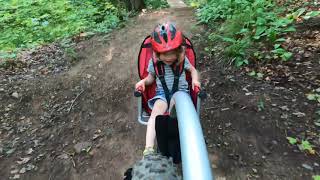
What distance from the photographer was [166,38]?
2.89 metres

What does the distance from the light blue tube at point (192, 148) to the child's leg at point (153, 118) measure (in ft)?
2.01

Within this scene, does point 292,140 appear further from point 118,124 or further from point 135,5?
point 135,5

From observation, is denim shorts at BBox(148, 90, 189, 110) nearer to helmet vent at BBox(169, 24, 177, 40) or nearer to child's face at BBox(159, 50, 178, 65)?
child's face at BBox(159, 50, 178, 65)

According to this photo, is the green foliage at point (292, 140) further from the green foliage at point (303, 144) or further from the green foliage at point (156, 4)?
the green foliage at point (156, 4)

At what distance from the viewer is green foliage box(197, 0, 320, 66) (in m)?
5.49

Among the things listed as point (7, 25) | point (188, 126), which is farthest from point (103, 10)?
point (188, 126)

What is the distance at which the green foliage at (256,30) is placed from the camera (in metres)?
5.49

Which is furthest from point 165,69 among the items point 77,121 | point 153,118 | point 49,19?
point 49,19

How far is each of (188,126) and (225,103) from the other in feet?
9.33

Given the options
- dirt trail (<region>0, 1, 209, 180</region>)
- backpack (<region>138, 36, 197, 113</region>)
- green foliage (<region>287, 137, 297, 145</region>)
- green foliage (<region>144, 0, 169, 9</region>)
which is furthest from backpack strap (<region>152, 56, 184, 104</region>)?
green foliage (<region>144, 0, 169, 9</region>)

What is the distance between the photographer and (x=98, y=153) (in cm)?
429

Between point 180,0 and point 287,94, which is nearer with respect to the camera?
point 287,94

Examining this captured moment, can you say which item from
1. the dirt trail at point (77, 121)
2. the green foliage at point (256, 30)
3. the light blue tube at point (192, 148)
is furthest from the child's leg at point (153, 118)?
the green foliage at point (256, 30)

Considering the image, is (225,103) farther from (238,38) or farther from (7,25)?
(7,25)
